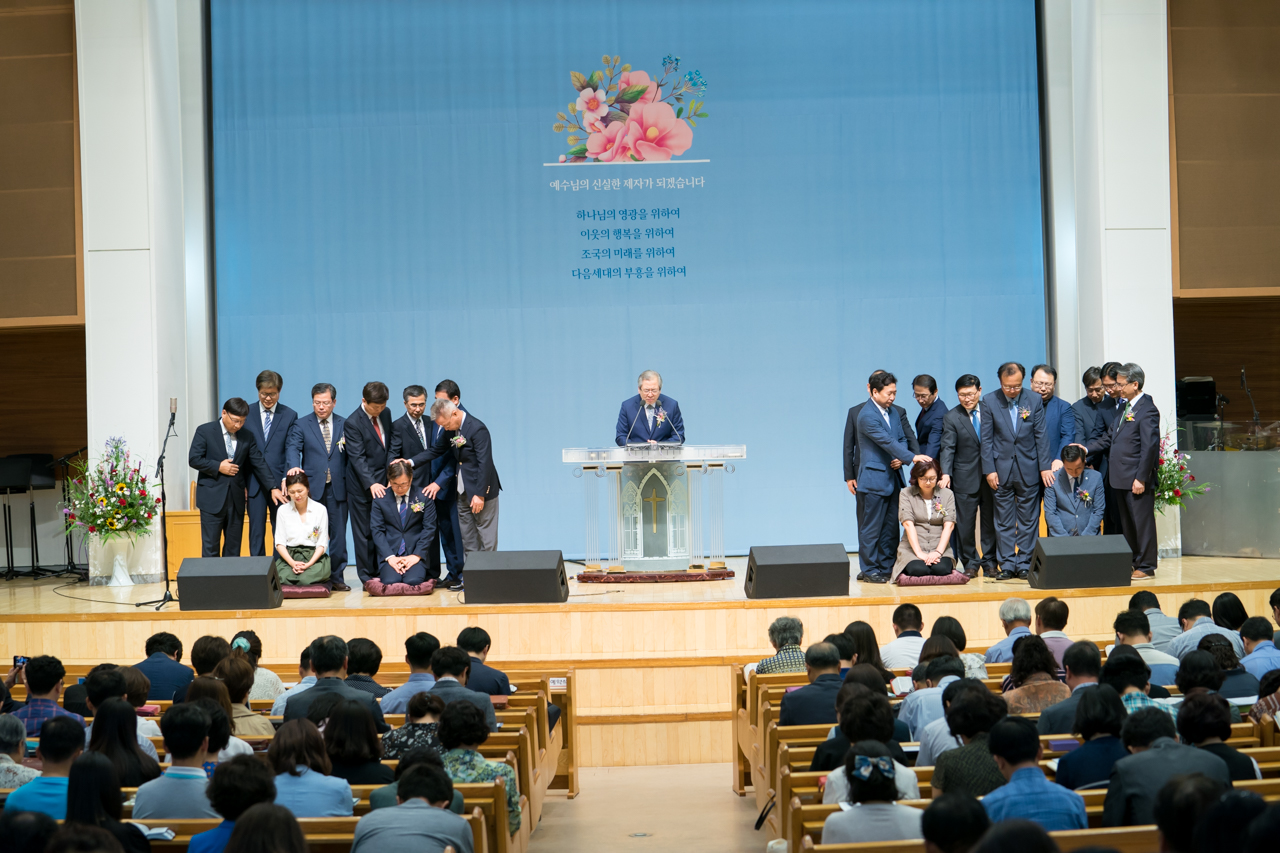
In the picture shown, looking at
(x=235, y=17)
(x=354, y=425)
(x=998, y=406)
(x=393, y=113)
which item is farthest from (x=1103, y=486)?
(x=235, y=17)

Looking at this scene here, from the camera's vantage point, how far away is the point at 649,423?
25.1 ft

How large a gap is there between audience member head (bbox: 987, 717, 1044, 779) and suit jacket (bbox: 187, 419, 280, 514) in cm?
545

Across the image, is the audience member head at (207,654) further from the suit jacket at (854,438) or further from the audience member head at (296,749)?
the suit jacket at (854,438)

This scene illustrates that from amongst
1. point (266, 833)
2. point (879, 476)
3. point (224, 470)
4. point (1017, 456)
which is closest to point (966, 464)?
point (1017, 456)

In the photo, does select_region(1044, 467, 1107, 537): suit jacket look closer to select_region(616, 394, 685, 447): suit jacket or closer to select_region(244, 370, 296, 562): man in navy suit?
select_region(616, 394, 685, 447): suit jacket

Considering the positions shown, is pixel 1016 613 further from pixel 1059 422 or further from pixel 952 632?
pixel 1059 422

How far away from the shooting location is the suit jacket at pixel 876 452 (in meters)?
7.24

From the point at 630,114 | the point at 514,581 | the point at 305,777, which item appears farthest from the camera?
the point at 630,114

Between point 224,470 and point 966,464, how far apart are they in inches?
172

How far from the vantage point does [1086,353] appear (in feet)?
29.1

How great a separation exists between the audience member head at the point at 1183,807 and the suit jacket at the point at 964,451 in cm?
506

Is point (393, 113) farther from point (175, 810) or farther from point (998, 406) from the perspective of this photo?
point (175, 810)

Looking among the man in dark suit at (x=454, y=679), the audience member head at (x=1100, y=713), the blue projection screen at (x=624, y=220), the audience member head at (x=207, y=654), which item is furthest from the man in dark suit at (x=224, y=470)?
the audience member head at (x=1100, y=713)

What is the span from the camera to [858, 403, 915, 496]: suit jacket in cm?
724
